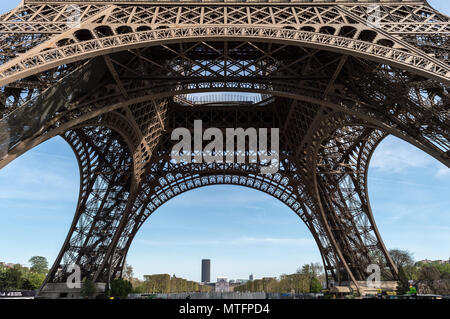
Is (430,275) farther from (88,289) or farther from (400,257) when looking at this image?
(88,289)

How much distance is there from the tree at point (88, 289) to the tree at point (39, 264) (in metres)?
78.9

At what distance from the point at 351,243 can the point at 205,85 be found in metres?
24.4

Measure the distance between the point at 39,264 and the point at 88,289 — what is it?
83720 millimetres

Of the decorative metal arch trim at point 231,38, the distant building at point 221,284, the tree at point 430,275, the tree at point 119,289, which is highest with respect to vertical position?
the decorative metal arch trim at point 231,38

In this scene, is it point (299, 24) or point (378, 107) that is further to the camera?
point (378, 107)

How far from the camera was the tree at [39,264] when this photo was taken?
9582cm

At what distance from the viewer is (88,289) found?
92.3ft

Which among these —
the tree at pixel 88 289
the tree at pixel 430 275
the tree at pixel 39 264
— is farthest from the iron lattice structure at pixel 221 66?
the tree at pixel 39 264

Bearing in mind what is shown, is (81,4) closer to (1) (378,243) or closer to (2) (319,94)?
(2) (319,94)

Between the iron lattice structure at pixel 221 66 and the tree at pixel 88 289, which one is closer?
the iron lattice structure at pixel 221 66

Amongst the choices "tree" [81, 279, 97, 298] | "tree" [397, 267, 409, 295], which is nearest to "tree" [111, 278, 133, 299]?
"tree" [81, 279, 97, 298]

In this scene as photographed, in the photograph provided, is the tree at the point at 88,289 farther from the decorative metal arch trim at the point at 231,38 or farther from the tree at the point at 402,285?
the tree at the point at 402,285

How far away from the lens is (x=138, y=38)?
47.3 ft
